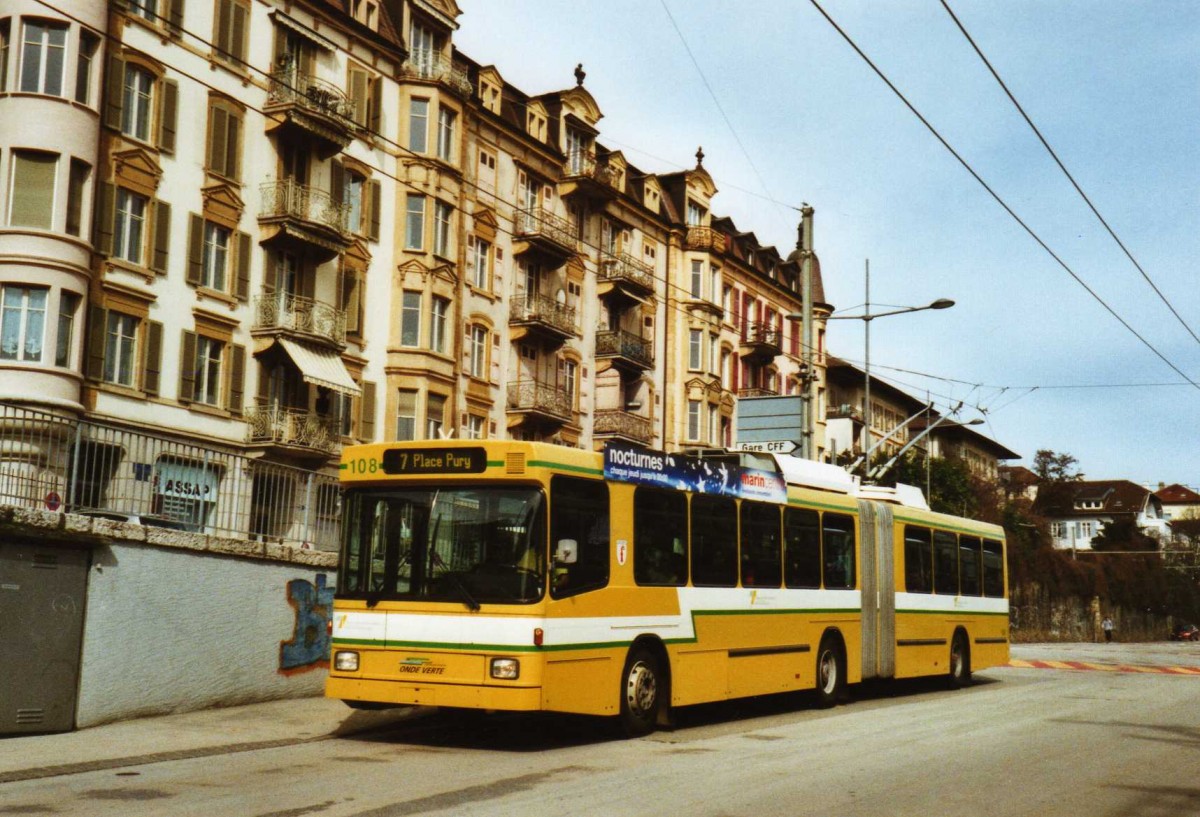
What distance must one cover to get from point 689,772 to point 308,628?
7.38 m

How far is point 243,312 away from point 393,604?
21042 mm

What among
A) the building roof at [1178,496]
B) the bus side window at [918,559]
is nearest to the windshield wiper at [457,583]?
the bus side window at [918,559]

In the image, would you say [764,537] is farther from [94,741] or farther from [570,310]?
[570,310]

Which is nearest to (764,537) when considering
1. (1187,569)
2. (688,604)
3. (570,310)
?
(688,604)

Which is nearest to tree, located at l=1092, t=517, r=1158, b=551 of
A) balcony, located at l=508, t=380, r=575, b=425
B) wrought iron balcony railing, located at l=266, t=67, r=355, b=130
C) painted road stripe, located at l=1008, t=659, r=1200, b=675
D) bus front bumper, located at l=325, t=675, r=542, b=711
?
painted road stripe, located at l=1008, t=659, r=1200, b=675

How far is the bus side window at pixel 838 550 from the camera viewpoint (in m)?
18.5

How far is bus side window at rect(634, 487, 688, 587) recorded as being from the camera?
45.9 feet

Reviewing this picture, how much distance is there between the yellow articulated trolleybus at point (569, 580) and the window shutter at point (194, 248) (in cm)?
1726

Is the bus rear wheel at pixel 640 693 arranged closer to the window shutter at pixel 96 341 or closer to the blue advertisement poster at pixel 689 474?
the blue advertisement poster at pixel 689 474

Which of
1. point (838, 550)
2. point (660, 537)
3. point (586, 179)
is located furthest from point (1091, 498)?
point (660, 537)

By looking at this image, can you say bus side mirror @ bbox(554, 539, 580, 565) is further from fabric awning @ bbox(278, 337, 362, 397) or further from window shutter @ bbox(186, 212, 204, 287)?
fabric awning @ bbox(278, 337, 362, 397)

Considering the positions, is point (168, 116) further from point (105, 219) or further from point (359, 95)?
point (359, 95)

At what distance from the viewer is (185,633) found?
14773 millimetres

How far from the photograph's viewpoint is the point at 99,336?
28.1m
